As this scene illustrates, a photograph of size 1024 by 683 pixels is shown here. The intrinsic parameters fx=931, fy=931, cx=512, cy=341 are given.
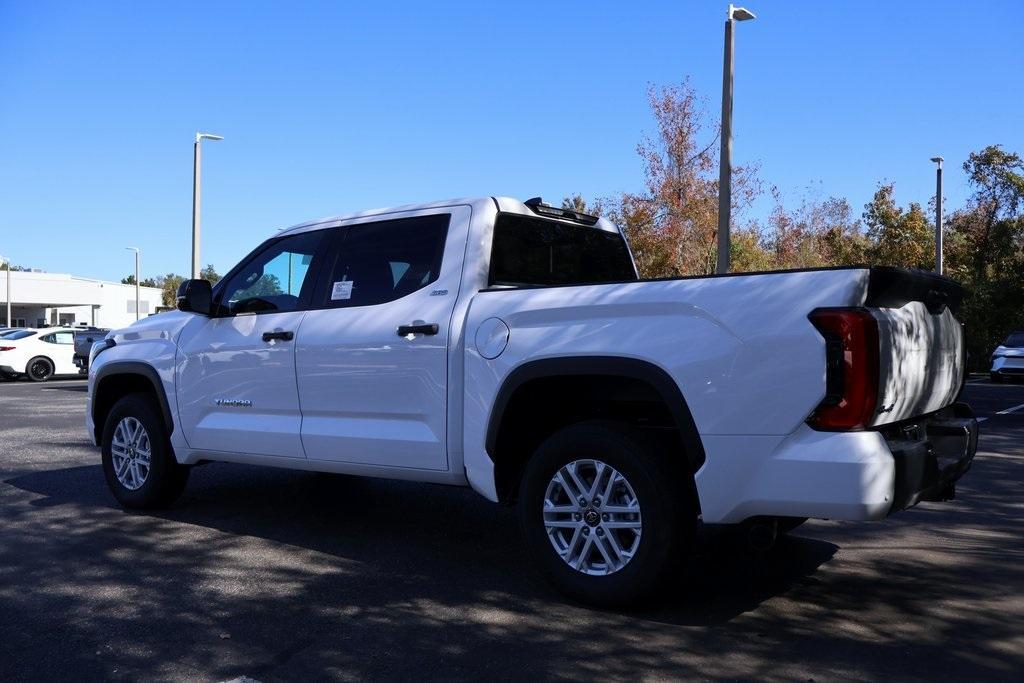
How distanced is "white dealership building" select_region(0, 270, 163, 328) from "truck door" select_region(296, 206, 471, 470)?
6514 cm

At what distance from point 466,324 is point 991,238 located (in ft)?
112

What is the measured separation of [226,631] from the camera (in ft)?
13.3

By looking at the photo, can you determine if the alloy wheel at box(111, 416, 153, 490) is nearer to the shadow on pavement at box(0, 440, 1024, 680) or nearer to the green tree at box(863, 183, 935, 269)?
the shadow on pavement at box(0, 440, 1024, 680)

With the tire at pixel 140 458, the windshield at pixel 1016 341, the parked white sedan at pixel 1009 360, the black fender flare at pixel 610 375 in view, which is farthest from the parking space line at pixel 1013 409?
the tire at pixel 140 458

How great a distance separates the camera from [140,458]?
21.4 feet

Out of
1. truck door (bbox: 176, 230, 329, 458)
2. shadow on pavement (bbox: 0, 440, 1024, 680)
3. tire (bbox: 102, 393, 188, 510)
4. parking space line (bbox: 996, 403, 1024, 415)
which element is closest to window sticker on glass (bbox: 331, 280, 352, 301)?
truck door (bbox: 176, 230, 329, 458)

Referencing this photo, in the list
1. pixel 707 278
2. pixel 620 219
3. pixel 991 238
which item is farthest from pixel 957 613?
pixel 991 238

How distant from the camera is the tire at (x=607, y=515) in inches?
160

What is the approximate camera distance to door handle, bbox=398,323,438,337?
16.1 feet

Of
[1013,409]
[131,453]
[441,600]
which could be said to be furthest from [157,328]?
[1013,409]

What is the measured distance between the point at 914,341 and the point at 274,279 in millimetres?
3847

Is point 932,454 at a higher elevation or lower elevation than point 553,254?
lower

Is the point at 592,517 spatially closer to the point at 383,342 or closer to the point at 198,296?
the point at 383,342

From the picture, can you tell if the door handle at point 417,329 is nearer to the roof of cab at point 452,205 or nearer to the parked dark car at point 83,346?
the roof of cab at point 452,205
